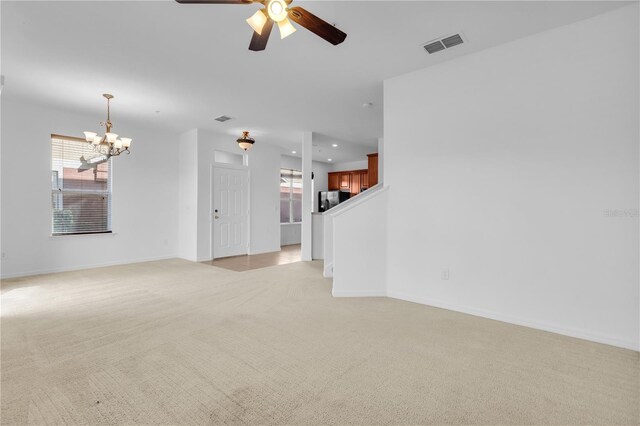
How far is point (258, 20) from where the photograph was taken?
210cm

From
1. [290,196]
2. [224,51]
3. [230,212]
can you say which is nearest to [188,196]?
[230,212]

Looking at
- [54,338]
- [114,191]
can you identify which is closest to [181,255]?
[114,191]

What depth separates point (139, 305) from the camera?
3627 mm

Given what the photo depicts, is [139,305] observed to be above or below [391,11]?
below

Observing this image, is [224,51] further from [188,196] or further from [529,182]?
[188,196]

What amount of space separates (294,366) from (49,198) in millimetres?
5569

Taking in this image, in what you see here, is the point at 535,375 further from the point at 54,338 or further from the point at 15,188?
the point at 15,188

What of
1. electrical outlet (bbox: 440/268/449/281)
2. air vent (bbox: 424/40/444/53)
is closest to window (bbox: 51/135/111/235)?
air vent (bbox: 424/40/444/53)

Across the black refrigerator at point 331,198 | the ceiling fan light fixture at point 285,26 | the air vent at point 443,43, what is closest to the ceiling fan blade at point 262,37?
the ceiling fan light fixture at point 285,26

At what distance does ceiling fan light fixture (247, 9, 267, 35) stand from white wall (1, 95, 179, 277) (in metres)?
5.18

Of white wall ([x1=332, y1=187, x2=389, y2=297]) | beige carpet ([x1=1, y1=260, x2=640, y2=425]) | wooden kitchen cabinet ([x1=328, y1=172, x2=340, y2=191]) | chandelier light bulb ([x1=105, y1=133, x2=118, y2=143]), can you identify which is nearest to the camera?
beige carpet ([x1=1, y1=260, x2=640, y2=425])

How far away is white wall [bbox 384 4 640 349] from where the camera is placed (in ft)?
8.64

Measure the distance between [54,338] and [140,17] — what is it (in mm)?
2901

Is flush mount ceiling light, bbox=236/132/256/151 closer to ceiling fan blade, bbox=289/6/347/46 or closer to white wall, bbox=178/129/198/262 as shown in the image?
white wall, bbox=178/129/198/262
